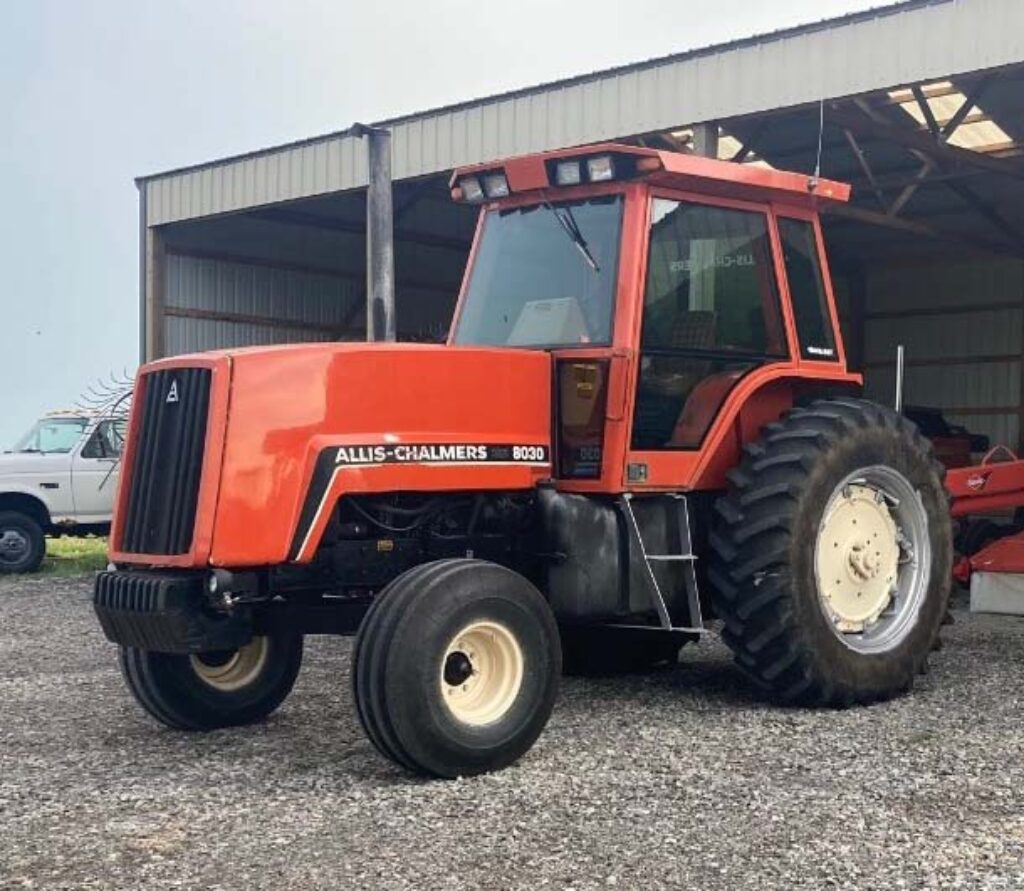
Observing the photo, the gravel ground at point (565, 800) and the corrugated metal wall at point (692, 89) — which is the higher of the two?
the corrugated metal wall at point (692, 89)

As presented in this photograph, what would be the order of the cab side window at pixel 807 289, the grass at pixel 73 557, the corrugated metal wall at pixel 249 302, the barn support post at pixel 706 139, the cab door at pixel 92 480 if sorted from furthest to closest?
the corrugated metal wall at pixel 249 302 < the grass at pixel 73 557 < the cab door at pixel 92 480 < the barn support post at pixel 706 139 < the cab side window at pixel 807 289

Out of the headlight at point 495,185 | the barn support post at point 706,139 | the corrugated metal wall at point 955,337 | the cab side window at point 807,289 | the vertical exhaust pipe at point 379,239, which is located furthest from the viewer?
the corrugated metal wall at point 955,337

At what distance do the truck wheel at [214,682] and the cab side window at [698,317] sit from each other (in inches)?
74.5

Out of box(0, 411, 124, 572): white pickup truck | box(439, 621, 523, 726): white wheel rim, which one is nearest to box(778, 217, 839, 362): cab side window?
box(439, 621, 523, 726): white wheel rim

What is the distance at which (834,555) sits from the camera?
6465 mm

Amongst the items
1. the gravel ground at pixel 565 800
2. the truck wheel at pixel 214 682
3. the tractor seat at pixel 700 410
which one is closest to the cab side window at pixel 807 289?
the tractor seat at pixel 700 410

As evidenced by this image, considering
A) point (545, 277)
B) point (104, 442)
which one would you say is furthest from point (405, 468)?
point (104, 442)

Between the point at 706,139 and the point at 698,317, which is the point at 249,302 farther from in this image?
the point at 698,317

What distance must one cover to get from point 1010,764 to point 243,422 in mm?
3113

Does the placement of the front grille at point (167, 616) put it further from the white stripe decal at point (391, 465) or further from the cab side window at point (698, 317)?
the cab side window at point (698, 317)

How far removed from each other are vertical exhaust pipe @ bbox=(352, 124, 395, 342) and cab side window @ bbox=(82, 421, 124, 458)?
4.53m

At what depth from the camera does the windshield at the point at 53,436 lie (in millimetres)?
15102

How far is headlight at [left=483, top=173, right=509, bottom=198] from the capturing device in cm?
639

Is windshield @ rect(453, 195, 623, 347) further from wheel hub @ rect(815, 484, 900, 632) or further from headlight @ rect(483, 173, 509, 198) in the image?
wheel hub @ rect(815, 484, 900, 632)
